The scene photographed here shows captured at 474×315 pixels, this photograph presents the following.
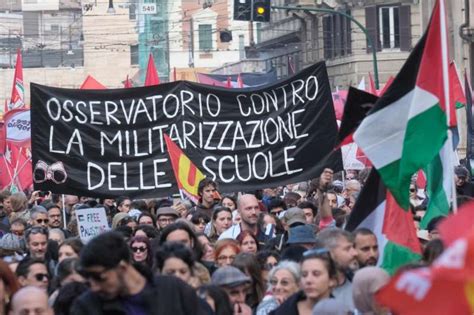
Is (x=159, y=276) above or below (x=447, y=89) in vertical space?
below

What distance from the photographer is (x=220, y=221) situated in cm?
1216

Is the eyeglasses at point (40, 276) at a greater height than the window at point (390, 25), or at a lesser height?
lesser

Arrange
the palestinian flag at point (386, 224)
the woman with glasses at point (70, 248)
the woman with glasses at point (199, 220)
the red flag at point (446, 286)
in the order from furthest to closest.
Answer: the woman with glasses at point (199, 220), the woman with glasses at point (70, 248), the palestinian flag at point (386, 224), the red flag at point (446, 286)

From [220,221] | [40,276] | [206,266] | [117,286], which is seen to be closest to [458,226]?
[117,286]

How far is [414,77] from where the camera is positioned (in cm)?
903

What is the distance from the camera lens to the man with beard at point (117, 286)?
6141 millimetres

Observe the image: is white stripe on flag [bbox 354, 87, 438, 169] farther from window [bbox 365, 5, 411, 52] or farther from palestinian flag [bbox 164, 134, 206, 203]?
window [bbox 365, 5, 411, 52]

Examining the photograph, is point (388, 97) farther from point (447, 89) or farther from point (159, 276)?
point (159, 276)

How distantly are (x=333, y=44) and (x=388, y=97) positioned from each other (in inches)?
1937

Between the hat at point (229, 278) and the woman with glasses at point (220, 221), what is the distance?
142 inches

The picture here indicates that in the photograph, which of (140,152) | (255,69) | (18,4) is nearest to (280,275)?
(140,152)

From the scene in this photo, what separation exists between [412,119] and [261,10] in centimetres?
2157

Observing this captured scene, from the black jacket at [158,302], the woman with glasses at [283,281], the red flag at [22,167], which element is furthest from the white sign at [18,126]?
the black jacket at [158,302]

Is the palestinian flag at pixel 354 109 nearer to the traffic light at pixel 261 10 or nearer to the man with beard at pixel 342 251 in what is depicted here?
the man with beard at pixel 342 251
